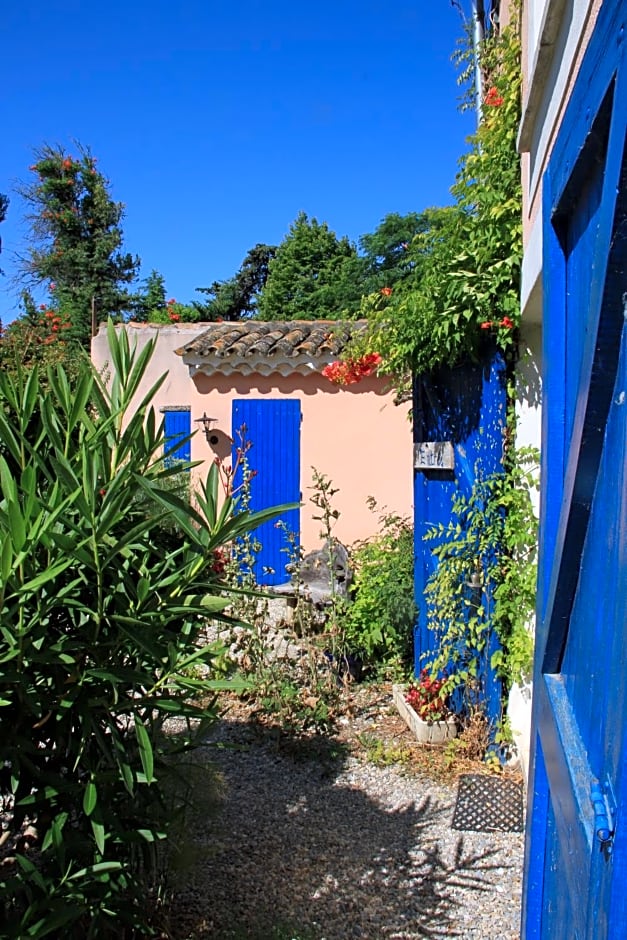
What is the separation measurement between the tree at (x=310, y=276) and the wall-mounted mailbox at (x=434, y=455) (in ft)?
63.5

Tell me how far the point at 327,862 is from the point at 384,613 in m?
2.11

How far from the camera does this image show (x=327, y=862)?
3.11m

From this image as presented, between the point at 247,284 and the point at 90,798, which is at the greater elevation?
the point at 247,284

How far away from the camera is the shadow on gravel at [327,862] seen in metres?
2.68

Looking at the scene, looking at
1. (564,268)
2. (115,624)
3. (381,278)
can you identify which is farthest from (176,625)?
(381,278)

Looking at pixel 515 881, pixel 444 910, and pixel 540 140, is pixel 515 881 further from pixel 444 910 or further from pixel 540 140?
pixel 540 140

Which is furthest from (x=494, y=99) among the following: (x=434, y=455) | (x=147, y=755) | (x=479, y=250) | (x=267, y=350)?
(x=267, y=350)

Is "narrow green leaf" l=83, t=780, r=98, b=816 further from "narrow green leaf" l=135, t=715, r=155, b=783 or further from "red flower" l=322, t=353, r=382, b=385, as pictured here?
"red flower" l=322, t=353, r=382, b=385

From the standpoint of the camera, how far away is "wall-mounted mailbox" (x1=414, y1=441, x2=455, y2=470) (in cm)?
439

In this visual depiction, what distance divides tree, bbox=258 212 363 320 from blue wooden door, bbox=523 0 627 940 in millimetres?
22335

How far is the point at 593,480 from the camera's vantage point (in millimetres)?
1298

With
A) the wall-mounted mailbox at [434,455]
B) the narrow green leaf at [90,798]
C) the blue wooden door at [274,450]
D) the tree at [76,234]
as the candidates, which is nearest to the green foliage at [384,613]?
the wall-mounted mailbox at [434,455]

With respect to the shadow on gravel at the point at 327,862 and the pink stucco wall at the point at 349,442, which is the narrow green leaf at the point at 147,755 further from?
the pink stucco wall at the point at 349,442

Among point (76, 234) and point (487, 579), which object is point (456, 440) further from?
point (76, 234)
